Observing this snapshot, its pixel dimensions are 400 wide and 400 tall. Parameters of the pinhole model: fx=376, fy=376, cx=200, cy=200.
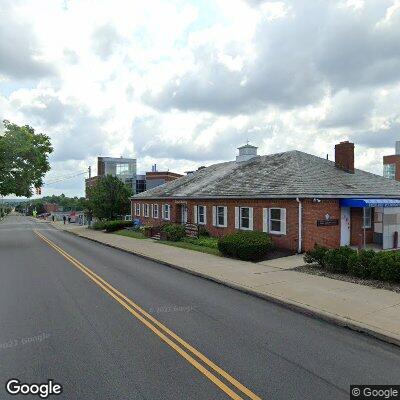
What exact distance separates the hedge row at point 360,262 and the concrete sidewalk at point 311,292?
3.16 ft

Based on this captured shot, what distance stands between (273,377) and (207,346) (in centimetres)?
150

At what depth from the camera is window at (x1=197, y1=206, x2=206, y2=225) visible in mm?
26234

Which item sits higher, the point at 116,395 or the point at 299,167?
the point at 299,167

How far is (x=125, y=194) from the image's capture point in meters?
45.2

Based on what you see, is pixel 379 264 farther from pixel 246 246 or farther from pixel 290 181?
pixel 290 181

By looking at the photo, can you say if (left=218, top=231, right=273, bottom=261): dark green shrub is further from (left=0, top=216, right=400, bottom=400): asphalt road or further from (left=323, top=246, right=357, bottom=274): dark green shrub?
(left=0, top=216, right=400, bottom=400): asphalt road

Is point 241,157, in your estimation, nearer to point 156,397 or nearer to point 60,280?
point 60,280

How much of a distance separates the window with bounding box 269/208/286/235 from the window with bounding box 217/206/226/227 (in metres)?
4.43

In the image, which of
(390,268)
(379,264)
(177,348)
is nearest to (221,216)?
(379,264)

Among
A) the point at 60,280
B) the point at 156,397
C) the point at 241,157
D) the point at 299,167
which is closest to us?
the point at 156,397

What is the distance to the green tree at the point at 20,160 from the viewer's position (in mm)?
27250

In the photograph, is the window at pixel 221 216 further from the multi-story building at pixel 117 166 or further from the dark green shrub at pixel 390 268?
the multi-story building at pixel 117 166

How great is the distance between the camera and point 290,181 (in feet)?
66.8

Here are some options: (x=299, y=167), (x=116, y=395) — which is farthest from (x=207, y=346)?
(x=299, y=167)
